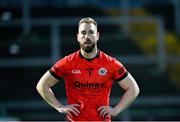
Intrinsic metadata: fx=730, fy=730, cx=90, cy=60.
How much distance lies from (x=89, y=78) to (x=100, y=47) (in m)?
8.93

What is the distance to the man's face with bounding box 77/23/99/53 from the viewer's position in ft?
17.5

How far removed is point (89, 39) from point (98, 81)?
380 mm

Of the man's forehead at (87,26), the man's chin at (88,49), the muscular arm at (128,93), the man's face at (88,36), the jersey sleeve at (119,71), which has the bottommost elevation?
the muscular arm at (128,93)

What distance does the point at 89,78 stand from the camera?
552cm

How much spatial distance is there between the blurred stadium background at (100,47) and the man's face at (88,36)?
5467 millimetres

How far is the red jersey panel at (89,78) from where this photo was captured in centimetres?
550

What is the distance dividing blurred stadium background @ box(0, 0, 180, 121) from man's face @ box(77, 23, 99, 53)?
547 centimetres

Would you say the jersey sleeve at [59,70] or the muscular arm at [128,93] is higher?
the jersey sleeve at [59,70]

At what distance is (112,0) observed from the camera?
714 inches

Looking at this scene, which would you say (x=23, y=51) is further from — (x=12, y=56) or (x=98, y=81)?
(x=98, y=81)

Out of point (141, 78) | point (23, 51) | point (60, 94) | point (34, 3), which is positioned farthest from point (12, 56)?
point (34, 3)

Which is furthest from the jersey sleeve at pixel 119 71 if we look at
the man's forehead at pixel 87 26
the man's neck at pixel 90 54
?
the man's forehead at pixel 87 26

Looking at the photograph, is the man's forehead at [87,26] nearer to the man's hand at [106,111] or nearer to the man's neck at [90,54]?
the man's neck at [90,54]

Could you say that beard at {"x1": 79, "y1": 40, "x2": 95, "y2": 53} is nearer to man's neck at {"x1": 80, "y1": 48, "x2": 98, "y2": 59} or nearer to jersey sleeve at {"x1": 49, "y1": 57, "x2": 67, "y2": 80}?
man's neck at {"x1": 80, "y1": 48, "x2": 98, "y2": 59}
